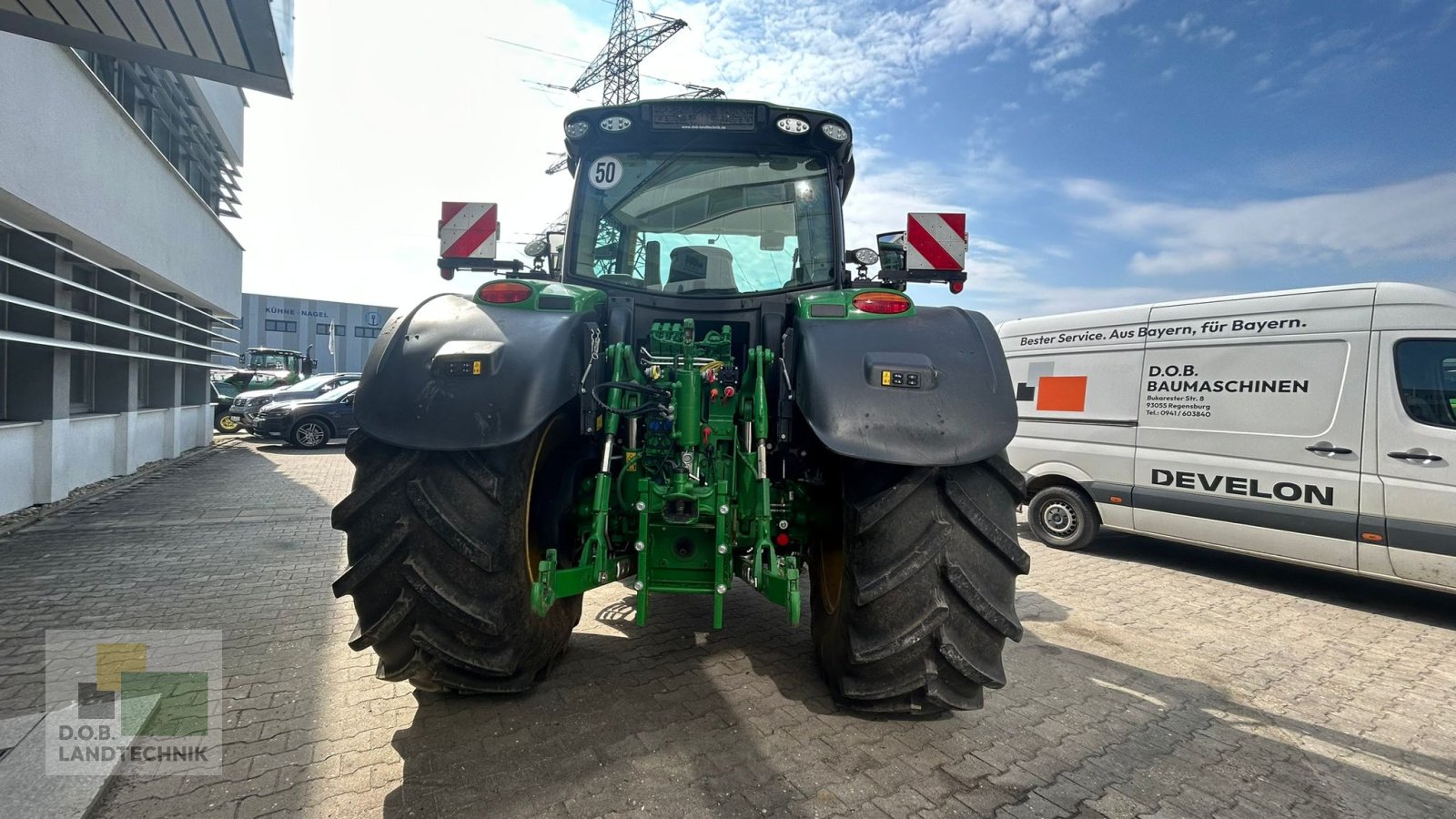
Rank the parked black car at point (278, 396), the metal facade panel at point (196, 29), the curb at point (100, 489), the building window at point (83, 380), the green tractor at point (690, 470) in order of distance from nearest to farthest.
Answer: the green tractor at point (690, 470) < the metal facade panel at point (196, 29) < the curb at point (100, 489) < the building window at point (83, 380) < the parked black car at point (278, 396)

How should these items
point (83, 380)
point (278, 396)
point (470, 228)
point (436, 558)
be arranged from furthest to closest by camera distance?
point (278, 396) → point (83, 380) → point (470, 228) → point (436, 558)

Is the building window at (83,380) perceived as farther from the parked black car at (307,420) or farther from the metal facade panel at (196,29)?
the metal facade panel at (196,29)

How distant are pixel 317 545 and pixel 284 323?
4948 centimetres

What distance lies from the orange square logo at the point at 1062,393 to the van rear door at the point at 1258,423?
0.61 meters

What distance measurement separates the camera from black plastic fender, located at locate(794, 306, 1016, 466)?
7.86ft

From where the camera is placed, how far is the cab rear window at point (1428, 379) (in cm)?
470

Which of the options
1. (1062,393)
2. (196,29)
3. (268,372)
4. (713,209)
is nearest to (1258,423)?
(1062,393)

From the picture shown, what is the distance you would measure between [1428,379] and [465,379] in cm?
642

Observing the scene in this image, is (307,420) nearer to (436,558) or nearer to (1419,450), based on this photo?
(436,558)

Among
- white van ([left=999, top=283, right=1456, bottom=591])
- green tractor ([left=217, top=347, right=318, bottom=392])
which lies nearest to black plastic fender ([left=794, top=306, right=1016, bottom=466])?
white van ([left=999, top=283, right=1456, bottom=591])

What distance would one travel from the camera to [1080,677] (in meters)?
3.51

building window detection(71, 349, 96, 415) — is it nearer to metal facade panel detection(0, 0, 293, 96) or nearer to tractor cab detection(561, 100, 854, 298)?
metal facade panel detection(0, 0, 293, 96)

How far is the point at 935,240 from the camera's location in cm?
395

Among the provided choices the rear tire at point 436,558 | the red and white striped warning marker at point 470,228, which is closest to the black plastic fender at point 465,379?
the rear tire at point 436,558
